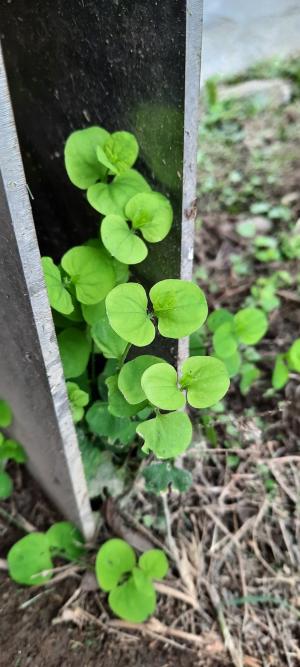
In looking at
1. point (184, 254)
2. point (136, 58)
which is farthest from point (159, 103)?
point (184, 254)

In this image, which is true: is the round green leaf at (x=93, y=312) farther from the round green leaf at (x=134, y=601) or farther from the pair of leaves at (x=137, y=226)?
the round green leaf at (x=134, y=601)

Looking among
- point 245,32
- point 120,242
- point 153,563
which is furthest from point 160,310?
point 245,32

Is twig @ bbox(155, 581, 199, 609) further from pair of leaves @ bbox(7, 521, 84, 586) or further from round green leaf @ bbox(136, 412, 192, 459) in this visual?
round green leaf @ bbox(136, 412, 192, 459)

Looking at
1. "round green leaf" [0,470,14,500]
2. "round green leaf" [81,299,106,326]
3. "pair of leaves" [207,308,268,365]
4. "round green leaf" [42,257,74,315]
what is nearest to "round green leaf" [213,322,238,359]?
"pair of leaves" [207,308,268,365]

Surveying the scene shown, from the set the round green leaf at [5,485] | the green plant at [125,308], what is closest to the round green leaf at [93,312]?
the green plant at [125,308]

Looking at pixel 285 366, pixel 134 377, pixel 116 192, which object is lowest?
pixel 285 366

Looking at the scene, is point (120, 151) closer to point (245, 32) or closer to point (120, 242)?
point (120, 242)
